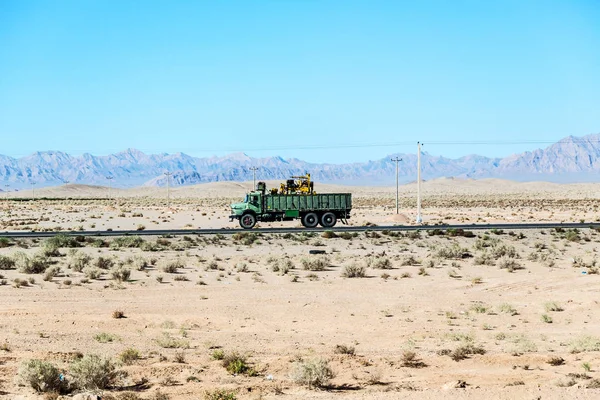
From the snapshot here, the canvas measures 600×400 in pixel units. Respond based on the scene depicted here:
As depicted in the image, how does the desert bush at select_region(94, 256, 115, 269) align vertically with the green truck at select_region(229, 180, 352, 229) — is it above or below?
below

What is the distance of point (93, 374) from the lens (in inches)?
484

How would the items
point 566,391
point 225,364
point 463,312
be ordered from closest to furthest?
point 566,391, point 225,364, point 463,312

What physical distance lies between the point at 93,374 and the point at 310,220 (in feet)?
131

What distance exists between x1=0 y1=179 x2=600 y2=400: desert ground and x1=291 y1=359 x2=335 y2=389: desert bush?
3 centimetres

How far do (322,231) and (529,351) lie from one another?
32576mm

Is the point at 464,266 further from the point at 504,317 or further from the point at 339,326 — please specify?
the point at 339,326

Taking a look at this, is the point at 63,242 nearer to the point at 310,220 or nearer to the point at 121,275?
the point at 121,275

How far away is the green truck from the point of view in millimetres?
51062

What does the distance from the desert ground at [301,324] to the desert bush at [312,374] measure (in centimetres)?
3

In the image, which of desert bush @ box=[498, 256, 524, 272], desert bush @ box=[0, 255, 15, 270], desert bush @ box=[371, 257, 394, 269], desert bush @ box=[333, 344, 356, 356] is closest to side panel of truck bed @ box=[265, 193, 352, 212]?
desert bush @ box=[371, 257, 394, 269]

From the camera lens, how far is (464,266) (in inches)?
1260

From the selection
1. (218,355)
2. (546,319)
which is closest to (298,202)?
(546,319)

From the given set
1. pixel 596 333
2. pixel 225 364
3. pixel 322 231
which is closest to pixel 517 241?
pixel 322 231

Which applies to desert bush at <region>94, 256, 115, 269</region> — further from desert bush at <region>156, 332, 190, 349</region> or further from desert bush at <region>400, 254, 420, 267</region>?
desert bush at <region>156, 332, 190, 349</region>
